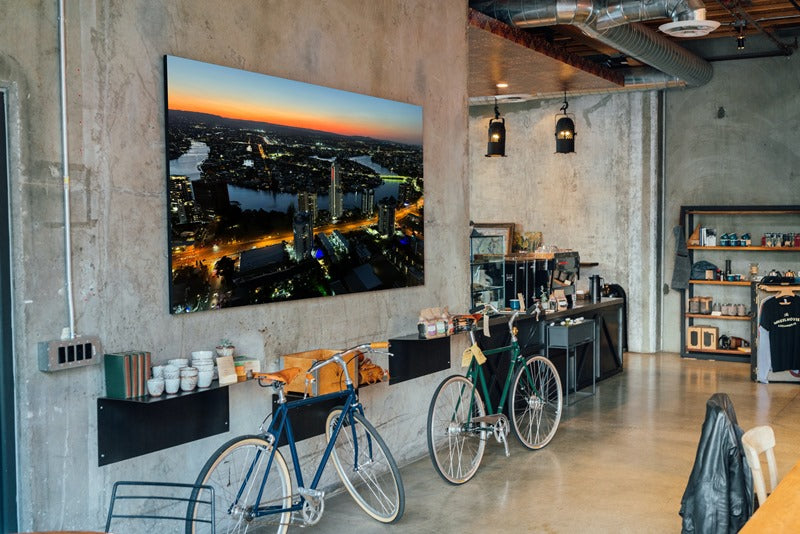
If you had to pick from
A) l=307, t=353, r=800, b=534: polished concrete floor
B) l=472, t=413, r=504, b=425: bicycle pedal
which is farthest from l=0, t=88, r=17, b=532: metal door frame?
l=472, t=413, r=504, b=425: bicycle pedal

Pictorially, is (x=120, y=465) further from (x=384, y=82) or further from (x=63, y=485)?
(x=384, y=82)

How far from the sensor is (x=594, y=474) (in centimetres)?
583

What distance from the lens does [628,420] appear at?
24.7 feet

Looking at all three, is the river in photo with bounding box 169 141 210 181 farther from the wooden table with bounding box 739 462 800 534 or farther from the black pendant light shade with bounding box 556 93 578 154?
the black pendant light shade with bounding box 556 93 578 154

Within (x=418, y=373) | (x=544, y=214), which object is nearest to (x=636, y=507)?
(x=418, y=373)

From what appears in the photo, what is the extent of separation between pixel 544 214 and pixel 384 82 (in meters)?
6.98

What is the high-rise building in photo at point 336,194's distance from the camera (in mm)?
5305

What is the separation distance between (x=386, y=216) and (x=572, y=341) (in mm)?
3151

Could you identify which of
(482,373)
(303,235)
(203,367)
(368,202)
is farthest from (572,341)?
(203,367)

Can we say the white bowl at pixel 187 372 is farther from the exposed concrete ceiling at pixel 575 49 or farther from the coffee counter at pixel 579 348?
the exposed concrete ceiling at pixel 575 49

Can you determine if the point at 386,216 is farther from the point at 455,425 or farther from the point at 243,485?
the point at 243,485

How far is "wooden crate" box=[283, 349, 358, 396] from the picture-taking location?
4.63 meters

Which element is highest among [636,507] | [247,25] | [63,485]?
[247,25]

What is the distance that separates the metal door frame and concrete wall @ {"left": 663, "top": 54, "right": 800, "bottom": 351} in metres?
9.63
